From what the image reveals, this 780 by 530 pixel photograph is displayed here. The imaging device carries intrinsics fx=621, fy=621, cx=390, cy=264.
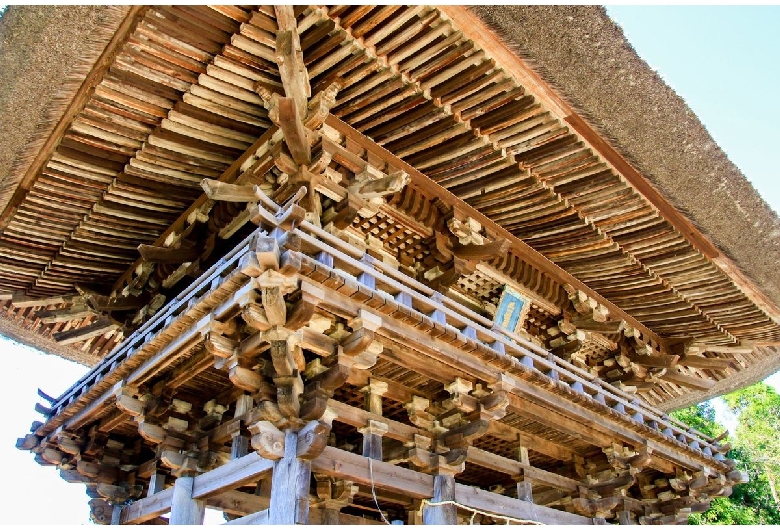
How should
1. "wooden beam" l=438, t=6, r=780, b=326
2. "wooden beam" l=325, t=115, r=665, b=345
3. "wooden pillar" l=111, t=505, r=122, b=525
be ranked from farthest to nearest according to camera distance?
1. "wooden pillar" l=111, t=505, r=122, b=525
2. "wooden beam" l=325, t=115, r=665, b=345
3. "wooden beam" l=438, t=6, r=780, b=326

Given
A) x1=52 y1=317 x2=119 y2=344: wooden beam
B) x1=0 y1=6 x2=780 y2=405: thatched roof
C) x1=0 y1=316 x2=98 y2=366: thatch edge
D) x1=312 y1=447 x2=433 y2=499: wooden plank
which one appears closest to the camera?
x1=312 y1=447 x2=433 y2=499: wooden plank

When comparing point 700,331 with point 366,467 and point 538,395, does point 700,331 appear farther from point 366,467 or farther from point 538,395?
point 366,467

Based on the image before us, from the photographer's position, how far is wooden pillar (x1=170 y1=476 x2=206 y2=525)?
548 cm

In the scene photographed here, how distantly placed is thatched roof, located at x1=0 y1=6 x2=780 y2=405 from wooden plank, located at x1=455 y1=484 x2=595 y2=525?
330 centimetres

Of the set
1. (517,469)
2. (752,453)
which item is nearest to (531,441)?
(517,469)

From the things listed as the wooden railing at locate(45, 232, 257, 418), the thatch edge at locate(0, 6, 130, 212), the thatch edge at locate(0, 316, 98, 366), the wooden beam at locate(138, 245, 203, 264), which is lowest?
the wooden railing at locate(45, 232, 257, 418)

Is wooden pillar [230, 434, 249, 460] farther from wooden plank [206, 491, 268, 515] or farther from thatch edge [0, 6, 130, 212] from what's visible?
thatch edge [0, 6, 130, 212]

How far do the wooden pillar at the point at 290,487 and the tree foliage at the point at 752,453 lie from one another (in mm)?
16351

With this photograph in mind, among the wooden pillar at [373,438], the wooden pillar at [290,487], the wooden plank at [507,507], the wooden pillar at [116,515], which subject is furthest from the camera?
the wooden pillar at [116,515]

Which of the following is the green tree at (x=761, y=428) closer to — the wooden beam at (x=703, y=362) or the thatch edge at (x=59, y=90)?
the wooden beam at (x=703, y=362)

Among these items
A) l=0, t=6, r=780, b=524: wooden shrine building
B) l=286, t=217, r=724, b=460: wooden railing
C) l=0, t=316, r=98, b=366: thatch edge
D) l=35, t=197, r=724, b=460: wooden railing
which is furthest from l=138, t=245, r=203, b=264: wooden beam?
l=0, t=316, r=98, b=366: thatch edge

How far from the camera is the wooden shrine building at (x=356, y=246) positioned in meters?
4.96

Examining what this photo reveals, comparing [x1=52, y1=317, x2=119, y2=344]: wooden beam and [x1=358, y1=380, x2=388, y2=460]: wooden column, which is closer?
[x1=358, y1=380, x2=388, y2=460]: wooden column

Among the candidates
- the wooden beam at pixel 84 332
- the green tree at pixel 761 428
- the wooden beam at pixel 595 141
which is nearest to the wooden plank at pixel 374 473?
the wooden beam at pixel 595 141
